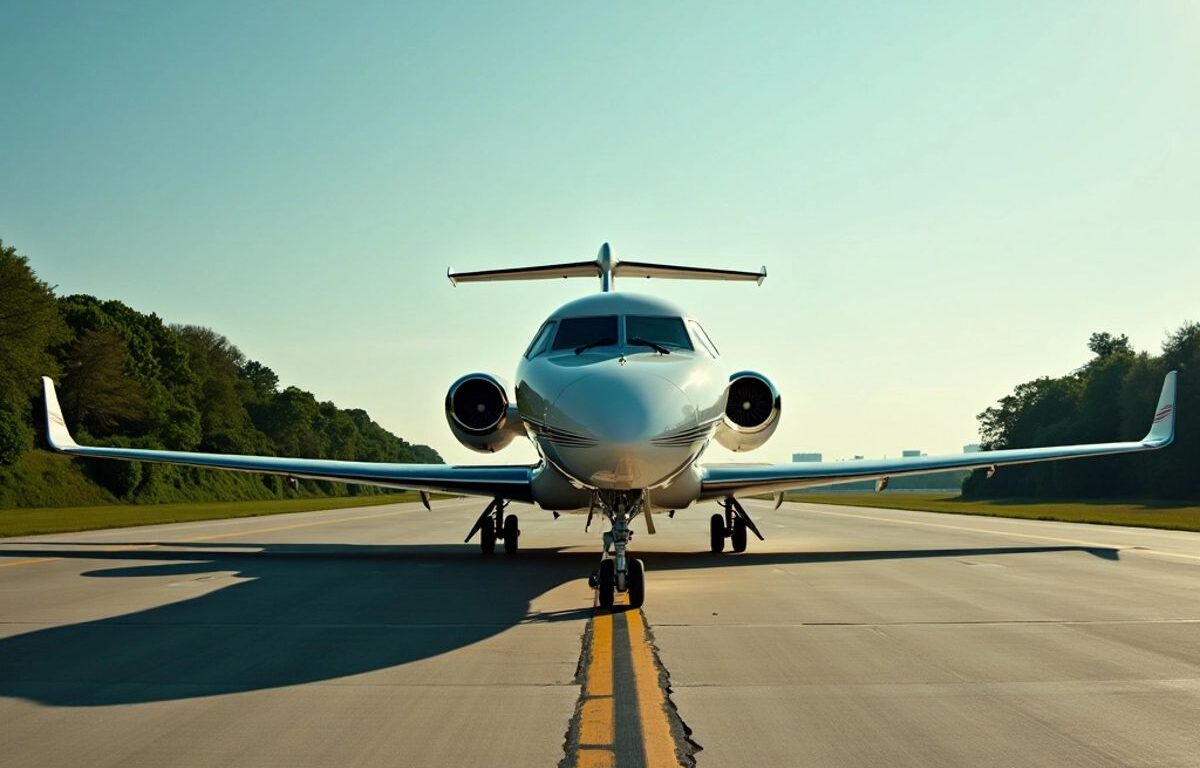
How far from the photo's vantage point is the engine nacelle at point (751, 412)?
15016 mm

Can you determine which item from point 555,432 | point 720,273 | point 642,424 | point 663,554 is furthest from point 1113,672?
point 720,273

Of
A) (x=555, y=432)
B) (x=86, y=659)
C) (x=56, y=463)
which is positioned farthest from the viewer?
(x=56, y=463)

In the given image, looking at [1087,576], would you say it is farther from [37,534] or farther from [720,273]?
[37,534]

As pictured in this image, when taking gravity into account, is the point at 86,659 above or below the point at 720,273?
below

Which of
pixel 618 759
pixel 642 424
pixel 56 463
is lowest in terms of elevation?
pixel 618 759

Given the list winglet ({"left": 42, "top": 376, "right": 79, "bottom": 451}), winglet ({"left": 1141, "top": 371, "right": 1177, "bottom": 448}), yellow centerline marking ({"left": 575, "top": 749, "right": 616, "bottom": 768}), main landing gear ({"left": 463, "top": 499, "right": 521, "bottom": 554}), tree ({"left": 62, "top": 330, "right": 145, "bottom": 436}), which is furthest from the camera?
tree ({"left": 62, "top": 330, "right": 145, "bottom": 436})

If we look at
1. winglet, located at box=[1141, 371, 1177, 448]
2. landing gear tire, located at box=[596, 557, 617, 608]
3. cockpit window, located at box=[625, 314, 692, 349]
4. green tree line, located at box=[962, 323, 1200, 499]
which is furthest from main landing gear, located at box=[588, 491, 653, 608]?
green tree line, located at box=[962, 323, 1200, 499]

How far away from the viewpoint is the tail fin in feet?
63.7

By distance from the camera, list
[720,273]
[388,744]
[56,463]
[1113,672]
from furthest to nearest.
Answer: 1. [56,463]
2. [720,273]
3. [1113,672]
4. [388,744]

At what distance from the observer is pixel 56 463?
184 ft

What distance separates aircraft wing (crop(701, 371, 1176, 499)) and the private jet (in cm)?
4

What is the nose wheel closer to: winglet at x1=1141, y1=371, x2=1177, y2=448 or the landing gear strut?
the landing gear strut

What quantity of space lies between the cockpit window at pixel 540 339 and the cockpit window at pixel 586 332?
19 centimetres

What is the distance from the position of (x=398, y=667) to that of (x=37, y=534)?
18.1m
